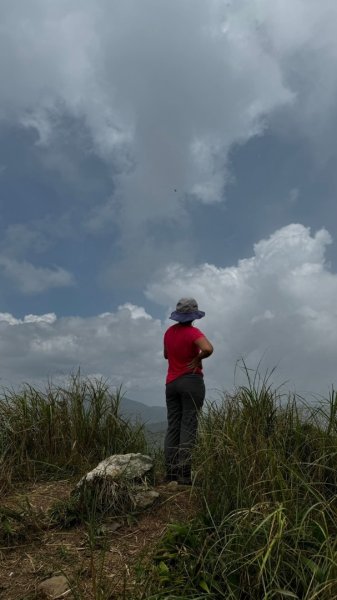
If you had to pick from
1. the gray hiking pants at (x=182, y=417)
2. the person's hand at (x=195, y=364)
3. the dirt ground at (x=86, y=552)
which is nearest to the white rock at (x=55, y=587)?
the dirt ground at (x=86, y=552)

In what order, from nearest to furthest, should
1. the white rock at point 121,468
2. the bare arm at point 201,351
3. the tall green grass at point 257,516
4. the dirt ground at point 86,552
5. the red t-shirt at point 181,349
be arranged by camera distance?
the tall green grass at point 257,516
the dirt ground at point 86,552
the white rock at point 121,468
the bare arm at point 201,351
the red t-shirt at point 181,349

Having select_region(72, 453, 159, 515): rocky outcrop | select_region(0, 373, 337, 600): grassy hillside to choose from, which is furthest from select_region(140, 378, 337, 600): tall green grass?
select_region(72, 453, 159, 515): rocky outcrop

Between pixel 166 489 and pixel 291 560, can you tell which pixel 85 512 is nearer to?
pixel 166 489

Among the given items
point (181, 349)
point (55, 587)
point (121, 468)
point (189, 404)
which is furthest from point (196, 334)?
point (55, 587)

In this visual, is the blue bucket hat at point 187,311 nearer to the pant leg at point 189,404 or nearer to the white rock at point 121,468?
the pant leg at point 189,404

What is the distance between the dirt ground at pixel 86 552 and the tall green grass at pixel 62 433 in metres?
1.00

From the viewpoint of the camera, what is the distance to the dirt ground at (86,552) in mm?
3838

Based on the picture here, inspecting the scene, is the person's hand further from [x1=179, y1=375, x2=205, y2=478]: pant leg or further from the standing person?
[x1=179, y1=375, x2=205, y2=478]: pant leg

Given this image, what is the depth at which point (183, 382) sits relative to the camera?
6.20 m

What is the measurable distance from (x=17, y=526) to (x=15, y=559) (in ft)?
1.49

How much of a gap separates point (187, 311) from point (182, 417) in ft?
A: 4.02

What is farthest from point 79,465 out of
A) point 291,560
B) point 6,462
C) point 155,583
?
point 291,560

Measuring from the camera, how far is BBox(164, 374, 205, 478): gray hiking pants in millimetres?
6059

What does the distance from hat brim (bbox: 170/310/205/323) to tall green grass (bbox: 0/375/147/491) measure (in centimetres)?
168
